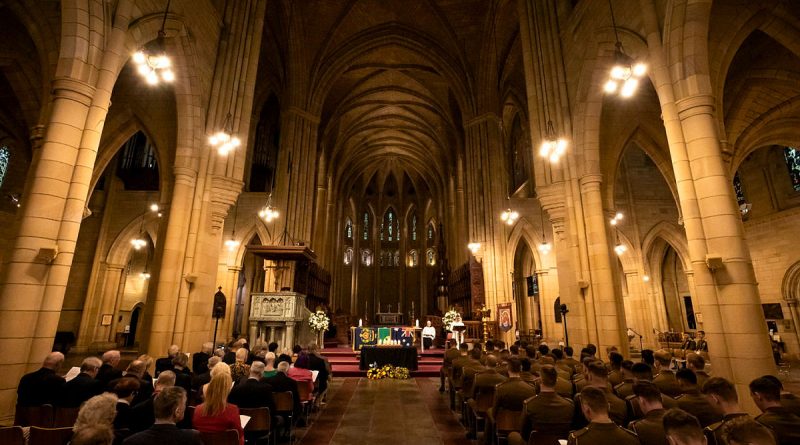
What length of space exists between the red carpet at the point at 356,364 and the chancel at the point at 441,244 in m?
0.11

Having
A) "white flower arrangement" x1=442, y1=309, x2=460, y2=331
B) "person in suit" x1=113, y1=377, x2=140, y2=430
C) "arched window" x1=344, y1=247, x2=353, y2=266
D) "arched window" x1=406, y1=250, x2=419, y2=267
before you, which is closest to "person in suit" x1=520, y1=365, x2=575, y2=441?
"person in suit" x1=113, y1=377, x2=140, y2=430

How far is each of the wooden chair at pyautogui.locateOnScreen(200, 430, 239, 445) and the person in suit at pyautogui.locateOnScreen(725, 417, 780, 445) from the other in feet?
9.91

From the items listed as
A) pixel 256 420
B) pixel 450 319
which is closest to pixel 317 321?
pixel 450 319

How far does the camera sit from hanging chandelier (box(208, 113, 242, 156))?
7801mm

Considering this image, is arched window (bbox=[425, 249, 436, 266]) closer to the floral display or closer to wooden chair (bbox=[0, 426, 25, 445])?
the floral display

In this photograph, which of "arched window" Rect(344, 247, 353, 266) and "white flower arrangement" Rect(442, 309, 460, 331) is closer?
"white flower arrangement" Rect(442, 309, 460, 331)

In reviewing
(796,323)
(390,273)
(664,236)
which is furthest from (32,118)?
(390,273)

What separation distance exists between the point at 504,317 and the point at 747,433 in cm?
1296

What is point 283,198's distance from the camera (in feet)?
55.4

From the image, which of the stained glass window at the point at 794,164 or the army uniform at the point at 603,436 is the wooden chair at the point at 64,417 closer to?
the army uniform at the point at 603,436

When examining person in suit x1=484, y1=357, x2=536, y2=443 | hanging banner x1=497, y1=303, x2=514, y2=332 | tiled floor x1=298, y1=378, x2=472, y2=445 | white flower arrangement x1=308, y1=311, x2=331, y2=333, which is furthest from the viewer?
hanging banner x1=497, y1=303, x2=514, y2=332

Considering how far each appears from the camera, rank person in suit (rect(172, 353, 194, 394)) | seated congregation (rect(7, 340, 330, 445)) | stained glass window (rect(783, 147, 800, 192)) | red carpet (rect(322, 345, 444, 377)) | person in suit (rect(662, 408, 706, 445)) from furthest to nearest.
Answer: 1. stained glass window (rect(783, 147, 800, 192))
2. red carpet (rect(322, 345, 444, 377))
3. person in suit (rect(172, 353, 194, 394))
4. seated congregation (rect(7, 340, 330, 445))
5. person in suit (rect(662, 408, 706, 445))

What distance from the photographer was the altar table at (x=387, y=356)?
10250 millimetres

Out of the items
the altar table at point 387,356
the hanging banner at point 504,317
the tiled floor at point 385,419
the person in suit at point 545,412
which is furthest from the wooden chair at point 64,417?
the hanging banner at point 504,317
